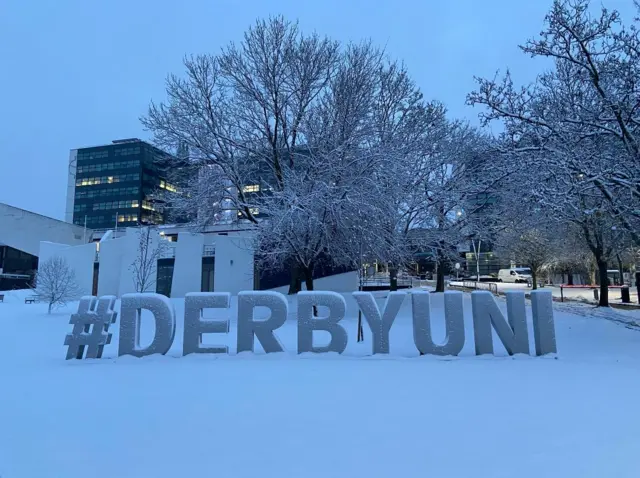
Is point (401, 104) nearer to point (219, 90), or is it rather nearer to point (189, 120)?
point (219, 90)

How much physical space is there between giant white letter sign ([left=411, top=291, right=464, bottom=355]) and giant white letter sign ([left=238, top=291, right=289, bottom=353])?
2.61 m

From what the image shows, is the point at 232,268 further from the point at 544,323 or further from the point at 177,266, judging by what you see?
the point at 544,323

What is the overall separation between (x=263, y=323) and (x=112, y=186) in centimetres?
11379

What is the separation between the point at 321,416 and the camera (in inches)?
188

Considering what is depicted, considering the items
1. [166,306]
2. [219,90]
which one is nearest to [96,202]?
[219,90]

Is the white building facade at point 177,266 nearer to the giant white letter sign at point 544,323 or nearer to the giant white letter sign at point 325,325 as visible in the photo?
the giant white letter sign at point 325,325

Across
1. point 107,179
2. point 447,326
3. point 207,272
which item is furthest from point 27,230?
point 107,179

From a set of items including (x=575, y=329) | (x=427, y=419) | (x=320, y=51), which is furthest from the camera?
(x=320, y=51)

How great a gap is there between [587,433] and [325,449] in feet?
8.85

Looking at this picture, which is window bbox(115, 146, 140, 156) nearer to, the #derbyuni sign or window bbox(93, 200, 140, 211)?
window bbox(93, 200, 140, 211)

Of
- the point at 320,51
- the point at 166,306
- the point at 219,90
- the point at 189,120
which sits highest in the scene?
the point at 320,51

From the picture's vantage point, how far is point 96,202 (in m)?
110

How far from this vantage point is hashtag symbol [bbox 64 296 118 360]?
26.6 ft

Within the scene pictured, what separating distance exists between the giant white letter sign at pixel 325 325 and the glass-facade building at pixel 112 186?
106 metres
